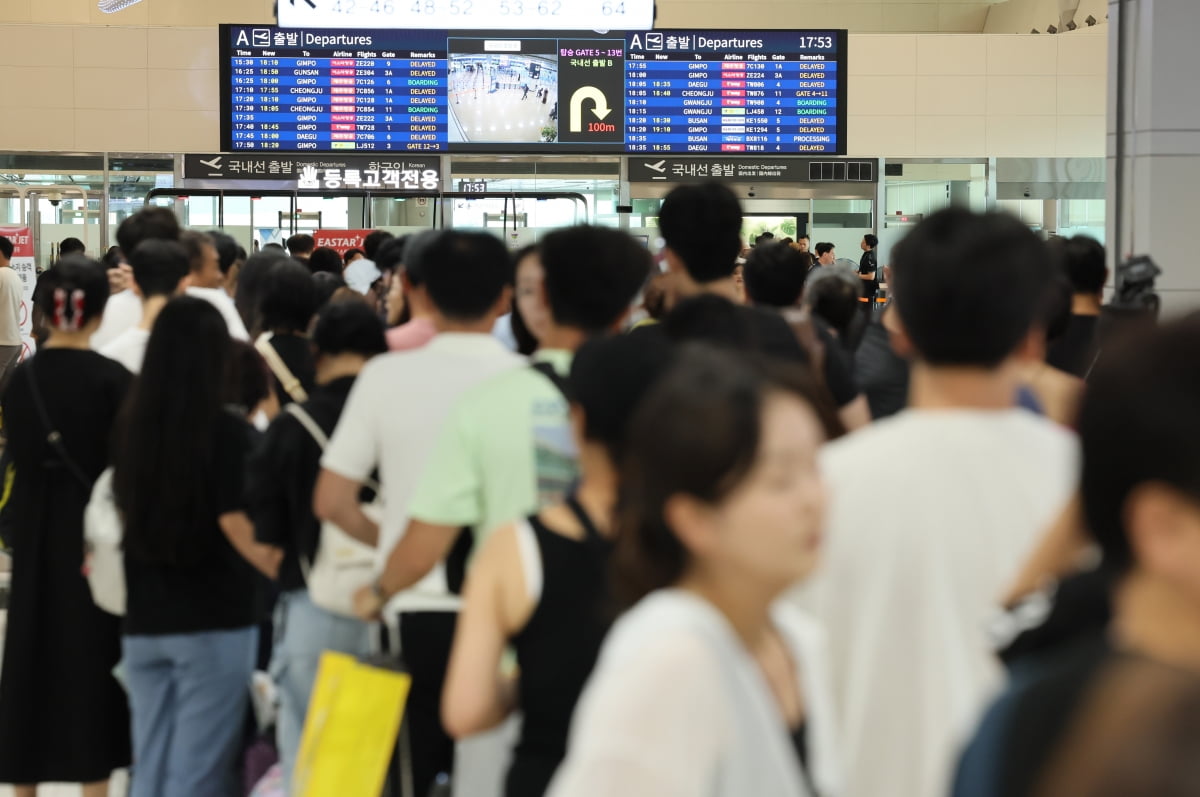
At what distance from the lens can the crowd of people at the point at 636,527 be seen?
3.76ft

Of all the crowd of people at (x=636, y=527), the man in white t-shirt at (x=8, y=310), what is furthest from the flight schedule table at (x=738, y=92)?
the crowd of people at (x=636, y=527)

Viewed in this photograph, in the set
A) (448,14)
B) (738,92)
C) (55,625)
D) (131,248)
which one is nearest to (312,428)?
(55,625)

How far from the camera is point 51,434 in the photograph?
3.88 meters

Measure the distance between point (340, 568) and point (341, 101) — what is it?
30.1 feet

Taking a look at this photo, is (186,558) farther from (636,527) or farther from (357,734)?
(636,527)

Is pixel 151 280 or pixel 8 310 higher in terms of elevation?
pixel 151 280

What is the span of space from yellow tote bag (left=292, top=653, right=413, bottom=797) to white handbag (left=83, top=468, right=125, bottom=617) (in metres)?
1.12

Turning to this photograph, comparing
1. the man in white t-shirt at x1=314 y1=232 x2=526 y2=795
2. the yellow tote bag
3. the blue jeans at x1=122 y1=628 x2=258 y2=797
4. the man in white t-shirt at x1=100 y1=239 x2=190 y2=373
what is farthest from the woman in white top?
the man in white t-shirt at x1=100 y1=239 x2=190 y2=373

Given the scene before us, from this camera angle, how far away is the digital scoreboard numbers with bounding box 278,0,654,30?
439 inches

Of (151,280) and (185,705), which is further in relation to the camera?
(151,280)

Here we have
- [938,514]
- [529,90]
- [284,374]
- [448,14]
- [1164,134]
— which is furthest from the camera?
[529,90]

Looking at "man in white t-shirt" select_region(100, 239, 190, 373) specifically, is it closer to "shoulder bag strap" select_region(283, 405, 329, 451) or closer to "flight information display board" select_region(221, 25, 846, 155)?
"shoulder bag strap" select_region(283, 405, 329, 451)

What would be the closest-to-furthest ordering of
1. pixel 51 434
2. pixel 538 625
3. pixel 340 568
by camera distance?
pixel 538 625, pixel 340 568, pixel 51 434

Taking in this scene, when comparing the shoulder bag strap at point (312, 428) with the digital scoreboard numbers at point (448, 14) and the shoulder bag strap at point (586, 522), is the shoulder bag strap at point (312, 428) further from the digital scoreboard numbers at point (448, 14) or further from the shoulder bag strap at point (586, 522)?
the digital scoreboard numbers at point (448, 14)
